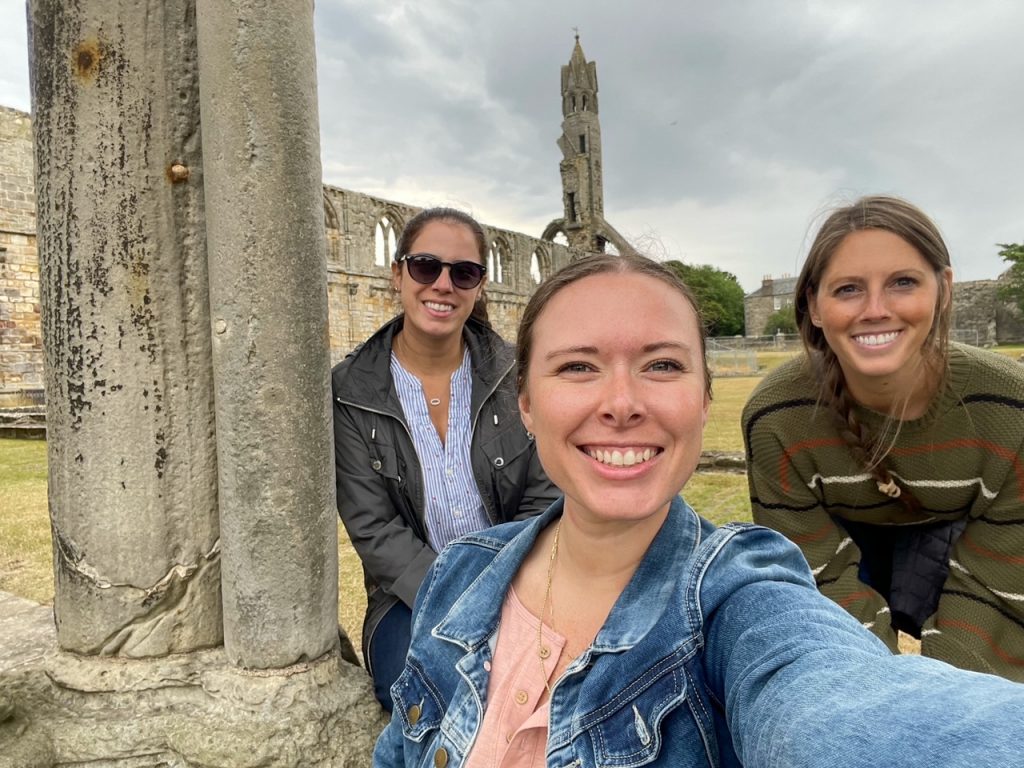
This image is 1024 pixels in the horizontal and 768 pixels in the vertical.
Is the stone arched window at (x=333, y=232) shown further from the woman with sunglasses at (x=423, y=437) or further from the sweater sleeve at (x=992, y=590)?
the sweater sleeve at (x=992, y=590)

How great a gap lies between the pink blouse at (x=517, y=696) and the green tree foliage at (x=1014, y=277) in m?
40.7

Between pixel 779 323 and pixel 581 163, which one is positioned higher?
pixel 581 163

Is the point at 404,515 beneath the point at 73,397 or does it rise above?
beneath

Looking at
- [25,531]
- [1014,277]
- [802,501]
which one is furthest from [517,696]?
[1014,277]

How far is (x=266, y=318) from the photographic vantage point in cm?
198

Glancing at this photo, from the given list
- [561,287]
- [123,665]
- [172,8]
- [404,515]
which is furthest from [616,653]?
[172,8]

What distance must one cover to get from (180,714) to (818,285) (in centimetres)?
230

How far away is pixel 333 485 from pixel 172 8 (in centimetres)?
148

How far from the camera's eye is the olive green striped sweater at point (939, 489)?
212 centimetres

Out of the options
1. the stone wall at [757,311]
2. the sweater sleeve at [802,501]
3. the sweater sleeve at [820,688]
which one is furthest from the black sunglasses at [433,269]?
the stone wall at [757,311]

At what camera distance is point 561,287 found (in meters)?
1.39

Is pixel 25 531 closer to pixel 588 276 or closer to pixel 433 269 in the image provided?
pixel 433 269

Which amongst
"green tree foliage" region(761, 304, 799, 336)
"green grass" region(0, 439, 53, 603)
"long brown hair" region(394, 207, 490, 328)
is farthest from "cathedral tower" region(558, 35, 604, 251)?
"long brown hair" region(394, 207, 490, 328)

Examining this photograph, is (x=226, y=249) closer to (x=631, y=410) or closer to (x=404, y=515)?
(x=404, y=515)
